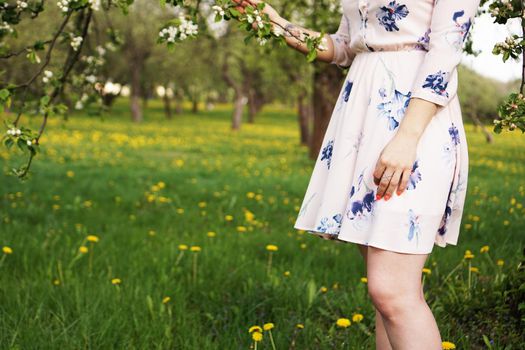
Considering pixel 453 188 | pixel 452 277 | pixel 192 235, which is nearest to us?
pixel 453 188

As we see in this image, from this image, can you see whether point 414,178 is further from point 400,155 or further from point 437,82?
point 437,82

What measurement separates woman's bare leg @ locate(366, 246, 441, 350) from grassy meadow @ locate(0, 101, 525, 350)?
2.22ft

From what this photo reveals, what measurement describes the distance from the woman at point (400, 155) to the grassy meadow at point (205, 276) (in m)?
0.43

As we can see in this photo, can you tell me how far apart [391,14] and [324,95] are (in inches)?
385

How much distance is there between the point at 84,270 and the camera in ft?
12.2

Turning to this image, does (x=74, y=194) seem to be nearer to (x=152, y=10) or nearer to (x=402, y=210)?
(x=402, y=210)

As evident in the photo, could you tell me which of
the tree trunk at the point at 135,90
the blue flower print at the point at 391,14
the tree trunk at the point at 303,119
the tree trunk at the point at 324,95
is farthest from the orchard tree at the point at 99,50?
the tree trunk at the point at 135,90

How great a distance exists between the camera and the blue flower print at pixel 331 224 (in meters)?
1.96

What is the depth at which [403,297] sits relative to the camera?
1790 millimetres

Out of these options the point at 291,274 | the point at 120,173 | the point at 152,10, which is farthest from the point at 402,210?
the point at 152,10

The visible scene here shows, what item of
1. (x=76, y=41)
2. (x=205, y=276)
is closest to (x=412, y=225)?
(x=76, y=41)

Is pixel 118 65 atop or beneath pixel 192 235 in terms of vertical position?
atop

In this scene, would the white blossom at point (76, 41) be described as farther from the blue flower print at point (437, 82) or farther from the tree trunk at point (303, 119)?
the tree trunk at point (303, 119)

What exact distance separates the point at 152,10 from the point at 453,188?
29.0m
